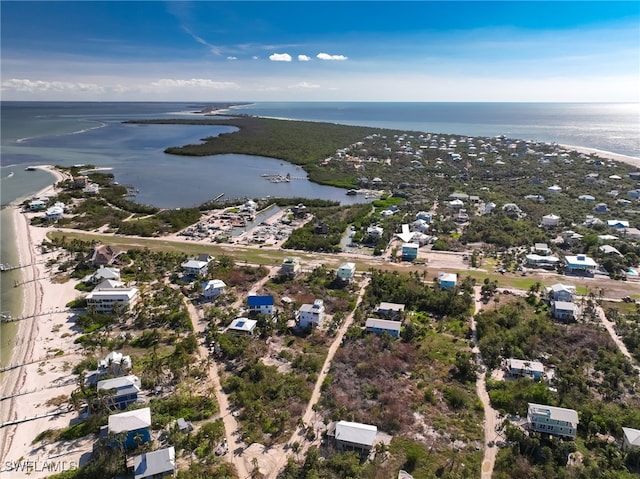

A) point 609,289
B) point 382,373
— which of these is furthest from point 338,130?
point 382,373

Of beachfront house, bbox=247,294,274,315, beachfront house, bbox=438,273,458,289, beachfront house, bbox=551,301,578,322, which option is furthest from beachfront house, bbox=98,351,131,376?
beachfront house, bbox=551,301,578,322

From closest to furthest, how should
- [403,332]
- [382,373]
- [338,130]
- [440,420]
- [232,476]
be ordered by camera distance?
[232,476], [440,420], [382,373], [403,332], [338,130]

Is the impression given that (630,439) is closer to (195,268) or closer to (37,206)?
(195,268)

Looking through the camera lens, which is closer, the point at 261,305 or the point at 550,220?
the point at 261,305

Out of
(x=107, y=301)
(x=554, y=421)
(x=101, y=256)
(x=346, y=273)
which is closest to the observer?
(x=554, y=421)

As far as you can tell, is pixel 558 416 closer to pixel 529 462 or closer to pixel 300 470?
pixel 529 462

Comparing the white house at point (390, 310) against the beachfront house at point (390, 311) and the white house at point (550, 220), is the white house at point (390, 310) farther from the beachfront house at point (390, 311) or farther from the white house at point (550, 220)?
the white house at point (550, 220)

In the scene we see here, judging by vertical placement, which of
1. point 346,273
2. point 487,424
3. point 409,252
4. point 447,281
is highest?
point 447,281

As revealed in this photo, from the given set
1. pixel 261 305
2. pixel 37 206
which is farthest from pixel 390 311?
pixel 37 206
